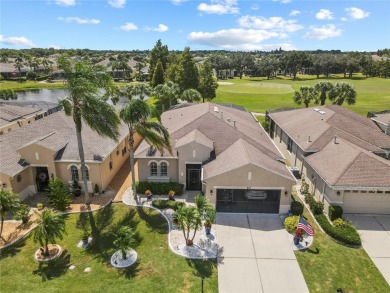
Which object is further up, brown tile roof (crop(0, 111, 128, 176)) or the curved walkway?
brown tile roof (crop(0, 111, 128, 176))

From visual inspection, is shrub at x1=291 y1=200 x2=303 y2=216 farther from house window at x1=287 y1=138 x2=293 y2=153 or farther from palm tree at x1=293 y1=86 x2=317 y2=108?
palm tree at x1=293 y1=86 x2=317 y2=108

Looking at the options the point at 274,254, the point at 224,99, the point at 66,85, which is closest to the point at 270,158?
the point at 274,254

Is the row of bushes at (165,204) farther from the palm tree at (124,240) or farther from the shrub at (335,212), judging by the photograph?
the shrub at (335,212)

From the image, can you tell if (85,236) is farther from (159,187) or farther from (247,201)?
(247,201)

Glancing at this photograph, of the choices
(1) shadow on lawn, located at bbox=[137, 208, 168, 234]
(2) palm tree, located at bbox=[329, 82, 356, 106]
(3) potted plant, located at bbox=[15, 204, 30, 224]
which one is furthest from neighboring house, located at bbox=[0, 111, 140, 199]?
(2) palm tree, located at bbox=[329, 82, 356, 106]

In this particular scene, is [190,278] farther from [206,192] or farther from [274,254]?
[206,192]

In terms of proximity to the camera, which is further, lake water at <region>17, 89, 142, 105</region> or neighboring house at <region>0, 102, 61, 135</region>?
lake water at <region>17, 89, 142, 105</region>
